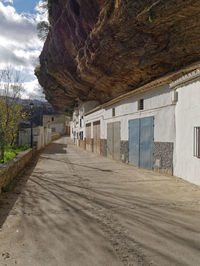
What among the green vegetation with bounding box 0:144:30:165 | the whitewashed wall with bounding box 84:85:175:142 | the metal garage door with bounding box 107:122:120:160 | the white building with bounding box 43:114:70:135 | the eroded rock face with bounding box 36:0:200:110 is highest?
the eroded rock face with bounding box 36:0:200:110

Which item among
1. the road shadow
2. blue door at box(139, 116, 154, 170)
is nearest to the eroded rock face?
blue door at box(139, 116, 154, 170)

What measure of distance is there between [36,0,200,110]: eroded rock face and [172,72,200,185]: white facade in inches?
227

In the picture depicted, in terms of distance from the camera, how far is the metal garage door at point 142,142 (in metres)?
10.4

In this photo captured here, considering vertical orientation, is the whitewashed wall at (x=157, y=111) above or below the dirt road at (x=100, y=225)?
above

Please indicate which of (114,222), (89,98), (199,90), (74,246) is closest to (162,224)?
(114,222)

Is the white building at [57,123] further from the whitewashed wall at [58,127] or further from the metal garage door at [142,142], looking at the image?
the metal garage door at [142,142]

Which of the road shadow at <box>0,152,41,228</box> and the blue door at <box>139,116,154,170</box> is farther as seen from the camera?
the blue door at <box>139,116,154,170</box>

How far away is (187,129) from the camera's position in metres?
7.82

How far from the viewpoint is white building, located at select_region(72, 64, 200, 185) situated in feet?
24.4

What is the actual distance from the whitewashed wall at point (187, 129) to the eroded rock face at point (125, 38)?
5.96 metres

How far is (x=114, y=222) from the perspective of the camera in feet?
13.9

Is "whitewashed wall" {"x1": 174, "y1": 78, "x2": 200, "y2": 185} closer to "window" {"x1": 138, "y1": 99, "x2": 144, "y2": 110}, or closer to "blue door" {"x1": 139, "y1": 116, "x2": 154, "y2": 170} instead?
"blue door" {"x1": 139, "y1": 116, "x2": 154, "y2": 170}

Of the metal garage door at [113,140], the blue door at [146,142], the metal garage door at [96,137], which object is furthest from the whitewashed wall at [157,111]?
the metal garage door at [96,137]

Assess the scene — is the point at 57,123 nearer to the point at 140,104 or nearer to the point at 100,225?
the point at 140,104
